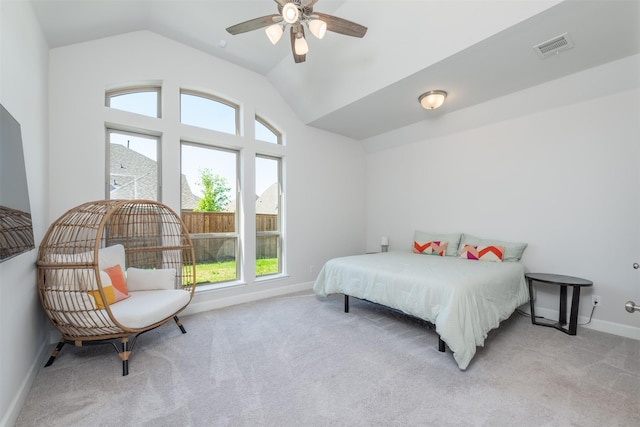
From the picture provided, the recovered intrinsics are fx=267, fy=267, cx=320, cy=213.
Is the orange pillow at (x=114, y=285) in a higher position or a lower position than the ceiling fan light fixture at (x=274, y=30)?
lower

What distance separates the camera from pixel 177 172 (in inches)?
132

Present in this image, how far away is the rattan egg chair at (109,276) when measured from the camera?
6.70ft

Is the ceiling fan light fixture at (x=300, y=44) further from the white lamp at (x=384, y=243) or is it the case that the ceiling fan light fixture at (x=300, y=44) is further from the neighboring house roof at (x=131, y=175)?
the white lamp at (x=384, y=243)

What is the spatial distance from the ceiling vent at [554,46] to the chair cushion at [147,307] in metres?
4.11

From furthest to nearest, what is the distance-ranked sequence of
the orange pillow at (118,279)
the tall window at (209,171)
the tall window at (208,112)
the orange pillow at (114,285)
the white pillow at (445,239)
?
the white pillow at (445,239) → the tall window at (208,112) → the tall window at (209,171) → the orange pillow at (118,279) → the orange pillow at (114,285)

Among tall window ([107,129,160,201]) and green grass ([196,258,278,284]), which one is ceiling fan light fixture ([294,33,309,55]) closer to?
tall window ([107,129,160,201])

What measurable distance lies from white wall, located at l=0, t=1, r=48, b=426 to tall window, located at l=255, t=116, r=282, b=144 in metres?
2.34

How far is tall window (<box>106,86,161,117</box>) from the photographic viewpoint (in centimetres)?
307

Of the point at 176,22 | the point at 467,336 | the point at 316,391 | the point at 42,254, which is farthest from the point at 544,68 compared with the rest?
the point at 42,254

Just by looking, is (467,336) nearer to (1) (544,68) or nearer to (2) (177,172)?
(1) (544,68)

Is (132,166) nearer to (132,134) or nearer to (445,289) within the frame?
(132,134)

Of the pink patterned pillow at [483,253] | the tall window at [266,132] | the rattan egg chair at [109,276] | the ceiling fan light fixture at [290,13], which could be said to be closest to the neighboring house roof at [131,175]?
the rattan egg chair at [109,276]

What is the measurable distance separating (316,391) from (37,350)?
7.46ft

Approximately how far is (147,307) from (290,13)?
2652 millimetres
